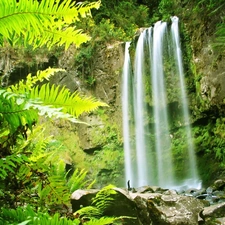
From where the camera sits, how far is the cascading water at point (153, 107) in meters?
10.9

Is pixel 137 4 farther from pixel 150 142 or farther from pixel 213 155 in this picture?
pixel 213 155

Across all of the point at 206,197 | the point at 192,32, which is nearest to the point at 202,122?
the point at 192,32

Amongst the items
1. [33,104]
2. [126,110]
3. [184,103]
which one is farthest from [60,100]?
[126,110]

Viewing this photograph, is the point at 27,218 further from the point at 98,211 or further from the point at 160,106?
the point at 160,106

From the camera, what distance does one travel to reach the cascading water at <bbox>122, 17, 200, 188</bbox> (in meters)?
10.9

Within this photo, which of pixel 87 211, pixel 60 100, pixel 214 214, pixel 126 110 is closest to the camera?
pixel 60 100

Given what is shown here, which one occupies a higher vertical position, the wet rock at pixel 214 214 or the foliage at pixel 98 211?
the foliage at pixel 98 211

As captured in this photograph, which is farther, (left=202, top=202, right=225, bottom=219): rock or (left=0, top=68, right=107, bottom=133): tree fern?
(left=202, top=202, right=225, bottom=219): rock

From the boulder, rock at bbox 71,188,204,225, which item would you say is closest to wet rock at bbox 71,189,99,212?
rock at bbox 71,188,204,225

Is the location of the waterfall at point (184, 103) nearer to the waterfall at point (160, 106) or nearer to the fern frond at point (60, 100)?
the waterfall at point (160, 106)

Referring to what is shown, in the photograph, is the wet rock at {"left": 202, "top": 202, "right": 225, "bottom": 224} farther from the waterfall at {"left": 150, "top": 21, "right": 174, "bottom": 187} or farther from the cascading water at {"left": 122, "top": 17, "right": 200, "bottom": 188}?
the waterfall at {"left": 150, "top": 21, "right": 174, "bottom": 187}

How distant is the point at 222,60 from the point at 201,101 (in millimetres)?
1667

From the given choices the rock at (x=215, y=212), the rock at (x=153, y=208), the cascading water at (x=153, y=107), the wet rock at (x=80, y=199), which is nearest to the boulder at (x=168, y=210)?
the rock at (x=153, y=208)

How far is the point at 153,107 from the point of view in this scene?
11430 mm
